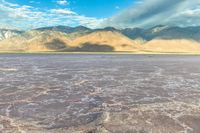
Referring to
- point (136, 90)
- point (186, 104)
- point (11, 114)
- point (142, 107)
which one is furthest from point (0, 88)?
point (186, 104)

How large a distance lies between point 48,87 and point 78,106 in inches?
673

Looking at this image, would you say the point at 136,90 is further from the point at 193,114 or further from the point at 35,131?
the point at 35,131

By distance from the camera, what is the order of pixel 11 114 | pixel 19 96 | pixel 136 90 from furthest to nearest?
pixel 136 90
pixel 19 96
pixel 11 114

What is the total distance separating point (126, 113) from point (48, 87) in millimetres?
23005

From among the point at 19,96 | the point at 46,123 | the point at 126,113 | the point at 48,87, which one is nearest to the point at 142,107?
the point at 126,113

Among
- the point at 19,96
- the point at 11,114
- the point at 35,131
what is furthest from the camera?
the point at 19,96

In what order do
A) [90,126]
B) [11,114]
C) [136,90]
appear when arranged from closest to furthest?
[90,126]
[11,114]
[136,90]

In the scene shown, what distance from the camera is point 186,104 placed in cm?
3512

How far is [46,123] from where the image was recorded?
25891mm

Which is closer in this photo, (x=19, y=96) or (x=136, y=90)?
(x=19, y=96)

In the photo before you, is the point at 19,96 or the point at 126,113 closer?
the point at 126,113

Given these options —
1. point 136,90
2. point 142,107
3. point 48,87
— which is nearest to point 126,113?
point 142,107

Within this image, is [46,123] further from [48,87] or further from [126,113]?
[48,87]

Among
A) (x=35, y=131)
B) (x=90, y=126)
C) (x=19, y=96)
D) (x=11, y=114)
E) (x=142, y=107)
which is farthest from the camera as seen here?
(x=19, y=96)
